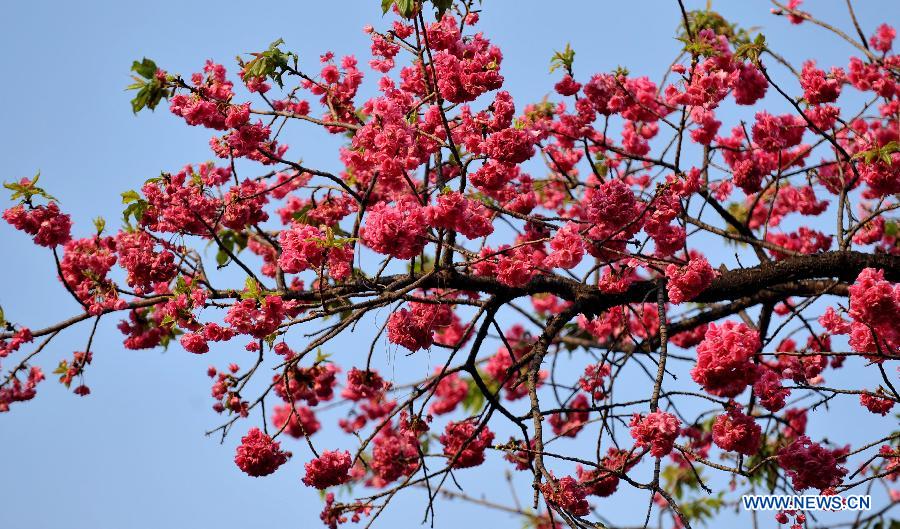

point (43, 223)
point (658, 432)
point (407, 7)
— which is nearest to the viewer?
point (658, 432)

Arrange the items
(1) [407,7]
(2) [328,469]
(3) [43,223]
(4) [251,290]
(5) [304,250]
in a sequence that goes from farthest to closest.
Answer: (3) [43,223] → (2) [328,469] → (4) [251,290] → (5) [304,250] → (1) [407,7]

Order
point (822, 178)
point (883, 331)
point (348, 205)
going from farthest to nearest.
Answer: point (822, 178) < point (348, 205) < point (883, 331)

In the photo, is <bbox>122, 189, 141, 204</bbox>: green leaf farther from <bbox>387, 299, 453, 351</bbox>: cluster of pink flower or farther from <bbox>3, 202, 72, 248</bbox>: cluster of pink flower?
<bbox>387, 299, 453, 351</bbox>: cluster of pink flower

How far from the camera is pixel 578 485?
475 cm

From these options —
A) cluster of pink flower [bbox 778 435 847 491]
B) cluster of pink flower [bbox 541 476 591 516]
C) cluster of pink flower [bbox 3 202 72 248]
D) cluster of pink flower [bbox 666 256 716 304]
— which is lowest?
cluster of pink flower [bbox 541 476 591 516]

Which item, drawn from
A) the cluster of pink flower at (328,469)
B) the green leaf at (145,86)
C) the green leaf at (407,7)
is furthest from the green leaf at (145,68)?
the cluster of pink flower at (328,469)

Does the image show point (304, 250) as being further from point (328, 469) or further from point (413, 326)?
point (328, 469)

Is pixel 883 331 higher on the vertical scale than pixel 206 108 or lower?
lower

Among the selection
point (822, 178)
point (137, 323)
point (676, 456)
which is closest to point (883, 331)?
point (822, 178)

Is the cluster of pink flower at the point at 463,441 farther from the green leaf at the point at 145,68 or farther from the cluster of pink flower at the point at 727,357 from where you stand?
the green leaf at the point at 145,68

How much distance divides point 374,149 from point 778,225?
18.5 feet

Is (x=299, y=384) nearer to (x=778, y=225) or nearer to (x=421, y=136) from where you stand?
(x=421, y=136)

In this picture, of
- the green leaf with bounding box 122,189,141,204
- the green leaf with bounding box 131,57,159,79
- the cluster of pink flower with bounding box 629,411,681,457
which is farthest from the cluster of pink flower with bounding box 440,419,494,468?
the green leaf with bounding box 131,57,159,79

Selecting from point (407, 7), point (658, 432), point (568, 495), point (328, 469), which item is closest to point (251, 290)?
point (328, 469)
